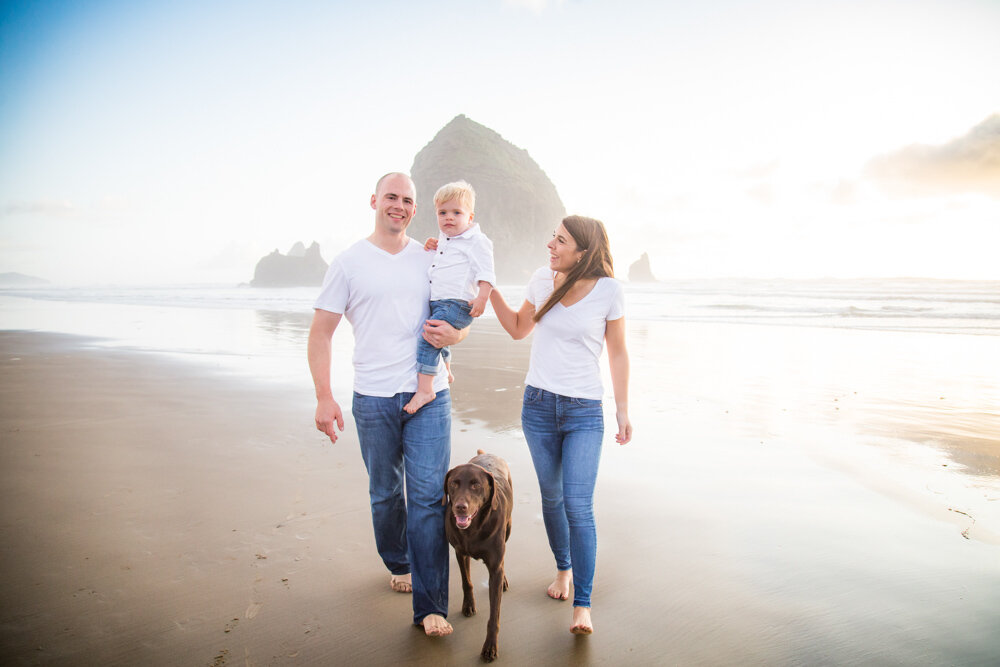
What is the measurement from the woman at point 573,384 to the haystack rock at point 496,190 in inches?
4167

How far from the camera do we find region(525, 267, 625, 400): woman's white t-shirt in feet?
10.3

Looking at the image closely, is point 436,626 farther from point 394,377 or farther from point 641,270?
point 641,270

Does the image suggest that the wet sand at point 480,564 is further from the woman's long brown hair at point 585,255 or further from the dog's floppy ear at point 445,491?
the woman's long brown hair at point 585,255

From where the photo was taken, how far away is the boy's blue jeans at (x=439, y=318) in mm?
2969

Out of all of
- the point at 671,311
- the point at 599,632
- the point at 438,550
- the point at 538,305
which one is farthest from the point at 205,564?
the point at 671,311

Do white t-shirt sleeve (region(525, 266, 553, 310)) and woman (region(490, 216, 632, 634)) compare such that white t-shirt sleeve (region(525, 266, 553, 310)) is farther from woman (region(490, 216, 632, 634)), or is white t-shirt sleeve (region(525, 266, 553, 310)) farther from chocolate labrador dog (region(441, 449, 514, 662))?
chocolate labrador dog (region(441, 449, 514, 662))

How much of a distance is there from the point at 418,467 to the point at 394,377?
51cm

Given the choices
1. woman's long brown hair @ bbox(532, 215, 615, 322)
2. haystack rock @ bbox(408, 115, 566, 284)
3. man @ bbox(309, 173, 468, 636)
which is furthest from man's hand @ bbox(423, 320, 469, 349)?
haystack rock @ bbox(408, 115, 566, 284)

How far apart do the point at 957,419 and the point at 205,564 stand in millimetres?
8511

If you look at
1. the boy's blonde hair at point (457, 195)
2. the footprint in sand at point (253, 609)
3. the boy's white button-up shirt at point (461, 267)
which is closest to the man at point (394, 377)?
the boy's white button-up shirt at point (461, 267)

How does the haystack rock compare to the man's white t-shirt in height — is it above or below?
above

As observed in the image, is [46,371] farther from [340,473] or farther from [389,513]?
[389,513]

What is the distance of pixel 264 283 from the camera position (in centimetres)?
8875

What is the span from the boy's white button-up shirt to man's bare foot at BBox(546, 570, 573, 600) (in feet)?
5.81
